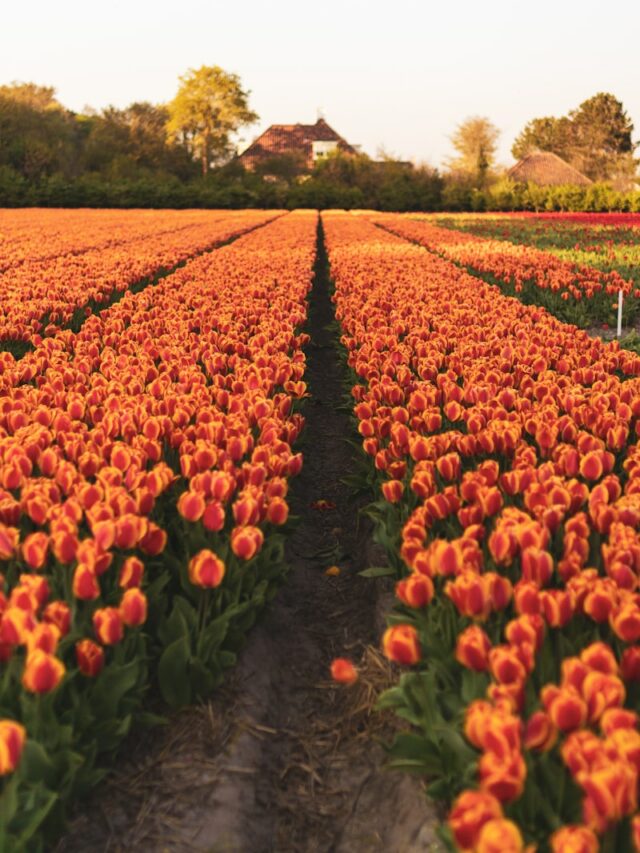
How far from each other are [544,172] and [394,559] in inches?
2801

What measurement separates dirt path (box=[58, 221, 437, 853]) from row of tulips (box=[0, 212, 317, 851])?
14 centimetres

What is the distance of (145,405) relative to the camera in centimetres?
414

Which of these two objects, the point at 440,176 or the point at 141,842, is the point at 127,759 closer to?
the point at 141,842

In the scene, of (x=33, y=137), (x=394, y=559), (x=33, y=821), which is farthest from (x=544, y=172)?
(x=33, y=821)

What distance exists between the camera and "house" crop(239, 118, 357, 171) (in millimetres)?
82625

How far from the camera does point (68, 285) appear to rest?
32.9 feet

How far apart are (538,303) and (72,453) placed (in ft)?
30.4

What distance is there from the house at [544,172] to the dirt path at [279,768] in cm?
6931

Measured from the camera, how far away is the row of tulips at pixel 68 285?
7594mm

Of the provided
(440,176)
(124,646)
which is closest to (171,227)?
(124,646)

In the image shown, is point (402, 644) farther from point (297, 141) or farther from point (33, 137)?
point (297, 141)

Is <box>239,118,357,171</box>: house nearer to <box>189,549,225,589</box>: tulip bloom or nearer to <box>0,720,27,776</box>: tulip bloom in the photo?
<box>189,549,225,589</box>: tulip bloom

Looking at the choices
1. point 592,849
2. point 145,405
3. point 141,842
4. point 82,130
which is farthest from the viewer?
point 82,130

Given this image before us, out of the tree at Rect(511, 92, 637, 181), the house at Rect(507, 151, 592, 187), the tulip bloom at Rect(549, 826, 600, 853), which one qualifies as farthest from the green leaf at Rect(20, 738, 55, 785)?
the tree at Rect(511, 92, 637, 181)
